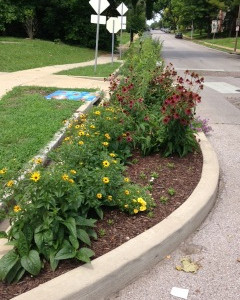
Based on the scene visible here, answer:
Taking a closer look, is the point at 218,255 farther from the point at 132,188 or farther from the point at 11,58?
the point at 11,58

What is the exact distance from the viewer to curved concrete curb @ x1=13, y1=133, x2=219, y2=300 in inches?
Answer: 102

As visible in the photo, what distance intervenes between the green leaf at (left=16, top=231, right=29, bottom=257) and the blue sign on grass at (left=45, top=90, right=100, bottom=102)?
21.0ft

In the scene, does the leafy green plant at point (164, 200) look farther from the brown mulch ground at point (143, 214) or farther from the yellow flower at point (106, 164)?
the yellow flower at point (106, 164)

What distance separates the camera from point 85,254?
2.88 m

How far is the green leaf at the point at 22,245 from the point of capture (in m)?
2.84

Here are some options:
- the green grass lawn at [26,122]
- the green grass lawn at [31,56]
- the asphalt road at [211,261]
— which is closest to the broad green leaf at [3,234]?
the asphalt road at [211,261]

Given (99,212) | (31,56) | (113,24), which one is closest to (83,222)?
(99,212)

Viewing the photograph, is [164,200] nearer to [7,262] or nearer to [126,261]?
[126,261]

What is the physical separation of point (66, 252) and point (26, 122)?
411cm

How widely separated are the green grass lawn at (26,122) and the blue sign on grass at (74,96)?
0.30m

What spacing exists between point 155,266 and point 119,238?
364 mm

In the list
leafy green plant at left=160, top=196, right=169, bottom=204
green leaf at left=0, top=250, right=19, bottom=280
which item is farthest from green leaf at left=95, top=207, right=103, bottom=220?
green leaf at left=0, top=250, right=19, bottom=280

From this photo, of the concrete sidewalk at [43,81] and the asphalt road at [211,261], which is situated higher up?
the concrete sidewalk at [43,81]

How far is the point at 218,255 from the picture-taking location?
3383 millimetres
